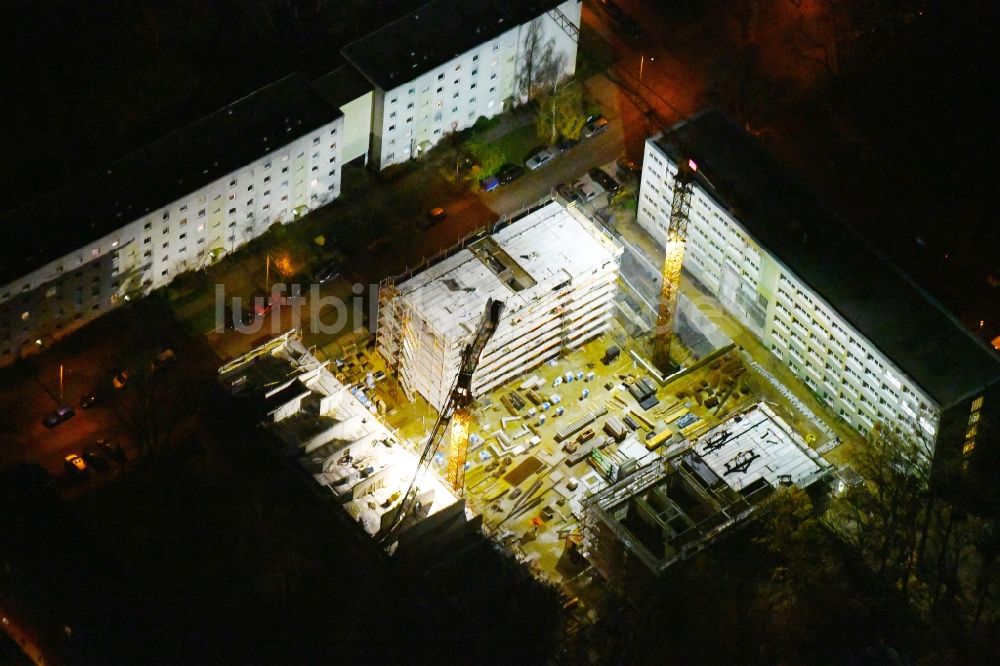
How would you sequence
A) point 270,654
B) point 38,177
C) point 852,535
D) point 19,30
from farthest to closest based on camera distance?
point 19,30 → point 38,177 → point 852,535 → point 270,654

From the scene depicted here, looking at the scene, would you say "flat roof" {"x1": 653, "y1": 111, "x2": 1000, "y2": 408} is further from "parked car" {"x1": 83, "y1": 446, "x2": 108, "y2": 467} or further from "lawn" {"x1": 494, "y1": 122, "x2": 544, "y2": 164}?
"parked car" {"x1": 83, "y1": 446, "x2": 108, "y2": 467}

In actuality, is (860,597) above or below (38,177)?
below

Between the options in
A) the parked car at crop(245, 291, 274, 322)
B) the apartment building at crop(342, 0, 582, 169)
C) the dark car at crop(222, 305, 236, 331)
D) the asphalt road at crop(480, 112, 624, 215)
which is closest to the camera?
the dark car at crop(222, 305, 236, 331)

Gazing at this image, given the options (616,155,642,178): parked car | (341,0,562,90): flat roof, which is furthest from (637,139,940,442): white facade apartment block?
(341,0,562,90): flat roof

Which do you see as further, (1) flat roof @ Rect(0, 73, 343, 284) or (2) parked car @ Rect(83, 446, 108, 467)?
(1) flat roof @ Rect(0, 73, 343, 284)

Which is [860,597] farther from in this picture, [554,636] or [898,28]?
[898,28]

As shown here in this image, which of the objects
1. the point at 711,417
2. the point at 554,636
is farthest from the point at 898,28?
the point at 554,636

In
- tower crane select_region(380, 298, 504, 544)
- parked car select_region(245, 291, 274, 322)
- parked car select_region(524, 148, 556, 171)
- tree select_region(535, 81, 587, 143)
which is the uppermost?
tree select_region(535, 81, 587, 143)

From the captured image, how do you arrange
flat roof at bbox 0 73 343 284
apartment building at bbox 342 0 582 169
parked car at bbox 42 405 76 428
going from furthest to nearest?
apartment building at bbox 342 0 582 169 → flat roof at bbox 0 73 343 284 → parked car at bbox 42 405 76 428
